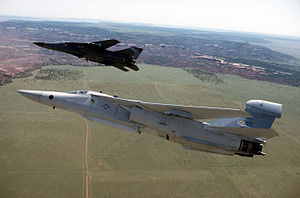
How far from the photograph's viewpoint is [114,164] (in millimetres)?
31172

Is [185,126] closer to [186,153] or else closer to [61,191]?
[61,191]

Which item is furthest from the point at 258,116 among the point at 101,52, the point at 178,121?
the point at 101,52

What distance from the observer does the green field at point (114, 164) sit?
2681cm

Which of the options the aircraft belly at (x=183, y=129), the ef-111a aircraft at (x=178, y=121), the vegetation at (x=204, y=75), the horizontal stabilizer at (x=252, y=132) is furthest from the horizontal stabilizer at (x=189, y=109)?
the vegetation at (x=204, y=75)

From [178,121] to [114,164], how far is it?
1982cm

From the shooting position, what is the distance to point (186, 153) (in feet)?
120

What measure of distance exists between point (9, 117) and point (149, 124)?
41.5 metres

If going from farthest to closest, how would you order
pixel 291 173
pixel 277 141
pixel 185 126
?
pixel 277 141 < pixel 291 173 < pixel 185 126

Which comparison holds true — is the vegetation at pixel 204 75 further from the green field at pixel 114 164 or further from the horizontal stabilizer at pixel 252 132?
the horizontal stabilizer at pixel 252 132

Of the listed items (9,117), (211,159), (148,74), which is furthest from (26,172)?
(148,74)

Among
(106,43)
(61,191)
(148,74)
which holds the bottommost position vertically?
(61,191)

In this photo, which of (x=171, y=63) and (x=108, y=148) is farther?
(x=171, y=63)

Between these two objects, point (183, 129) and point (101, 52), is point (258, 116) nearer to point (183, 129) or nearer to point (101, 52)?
point (183, 129)

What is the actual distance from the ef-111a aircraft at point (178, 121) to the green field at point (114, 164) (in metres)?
14.8
